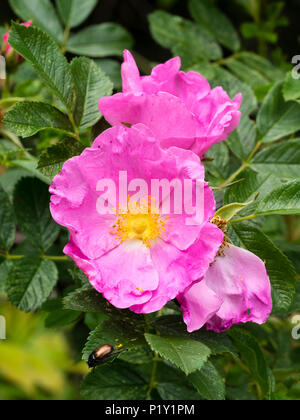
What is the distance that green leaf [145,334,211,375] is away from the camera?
486 mm

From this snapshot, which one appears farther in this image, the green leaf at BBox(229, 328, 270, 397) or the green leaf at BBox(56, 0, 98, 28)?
the green leaf at BBox(56, 0, 98, 28)

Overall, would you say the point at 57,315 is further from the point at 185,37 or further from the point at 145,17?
the point at 145,17

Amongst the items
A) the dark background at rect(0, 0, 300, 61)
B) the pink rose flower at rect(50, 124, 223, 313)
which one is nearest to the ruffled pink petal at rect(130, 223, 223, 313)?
the pink rose flower at rect(50, 124, 223, 313)

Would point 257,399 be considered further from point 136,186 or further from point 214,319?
point 136,186

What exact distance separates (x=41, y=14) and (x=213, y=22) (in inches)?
13.2

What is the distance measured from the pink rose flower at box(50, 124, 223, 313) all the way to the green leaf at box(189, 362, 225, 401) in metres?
0.14

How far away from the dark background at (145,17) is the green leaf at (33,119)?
799mm

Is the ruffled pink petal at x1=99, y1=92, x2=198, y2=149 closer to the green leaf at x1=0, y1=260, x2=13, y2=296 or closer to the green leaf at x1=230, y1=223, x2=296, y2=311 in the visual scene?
the green leaf at x1=230, y1=223, x2=296, y2=311

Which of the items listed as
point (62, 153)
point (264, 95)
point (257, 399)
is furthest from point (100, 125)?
point (257, 399)

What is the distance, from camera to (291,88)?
0.74 meters

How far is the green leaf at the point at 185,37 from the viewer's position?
0.99 m

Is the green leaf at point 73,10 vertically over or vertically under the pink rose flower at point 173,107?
under

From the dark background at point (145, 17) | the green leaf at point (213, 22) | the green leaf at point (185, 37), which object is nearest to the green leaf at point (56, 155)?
the green leaf at point (185, 37)

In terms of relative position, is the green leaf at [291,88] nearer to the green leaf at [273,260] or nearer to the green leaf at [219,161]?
the green leaf at [219,161]
